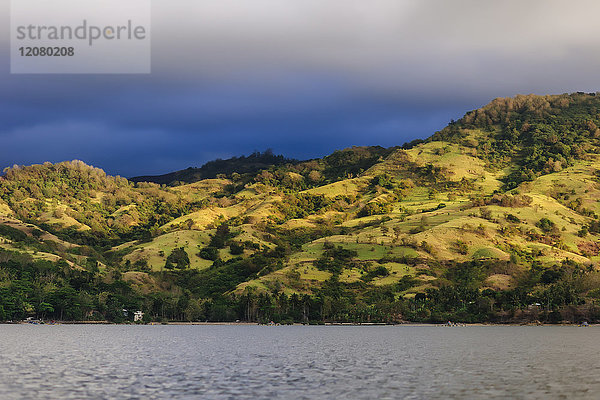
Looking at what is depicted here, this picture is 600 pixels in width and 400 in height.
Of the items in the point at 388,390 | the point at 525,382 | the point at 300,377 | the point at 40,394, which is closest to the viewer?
the point at 40,394

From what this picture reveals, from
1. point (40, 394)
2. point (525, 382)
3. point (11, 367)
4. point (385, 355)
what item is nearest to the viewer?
point (40, 394)

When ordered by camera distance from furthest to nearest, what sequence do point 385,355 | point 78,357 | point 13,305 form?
point 13,305 < point 385,355 < point 78,357

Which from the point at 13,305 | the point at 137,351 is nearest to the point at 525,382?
the point at 137,351

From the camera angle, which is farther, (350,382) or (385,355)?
(385,355)

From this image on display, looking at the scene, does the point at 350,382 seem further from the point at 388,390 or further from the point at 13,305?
the point at 13,305

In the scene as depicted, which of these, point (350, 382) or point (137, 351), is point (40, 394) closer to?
point (350, 382)

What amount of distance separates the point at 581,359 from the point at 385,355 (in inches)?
960

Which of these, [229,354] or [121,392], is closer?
[121,392]

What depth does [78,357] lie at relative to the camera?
75.5 meters

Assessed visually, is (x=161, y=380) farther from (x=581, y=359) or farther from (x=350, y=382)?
(x=581, y=359)

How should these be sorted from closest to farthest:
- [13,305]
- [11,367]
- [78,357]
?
[11,367] → [78,357] → [13,305]

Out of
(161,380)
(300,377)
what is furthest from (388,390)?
(161,380)

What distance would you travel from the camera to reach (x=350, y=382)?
5234 centimetres

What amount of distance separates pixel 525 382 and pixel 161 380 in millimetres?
31130
